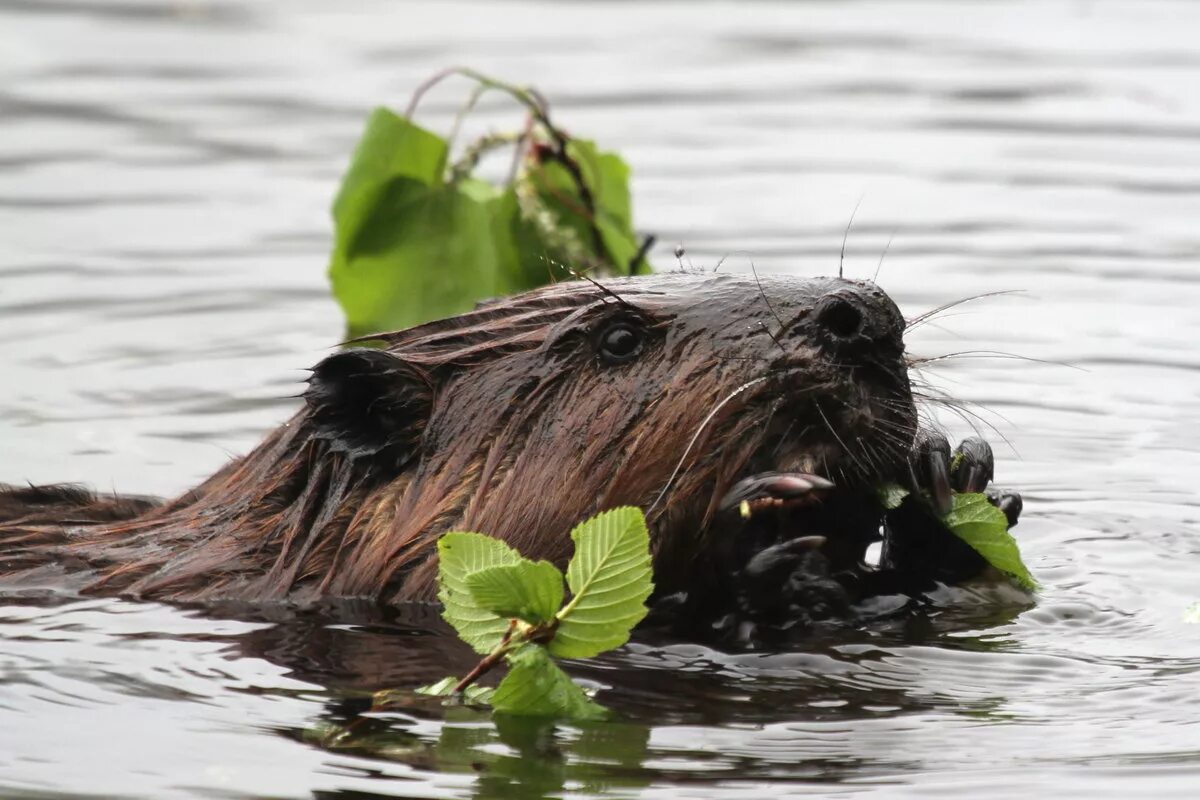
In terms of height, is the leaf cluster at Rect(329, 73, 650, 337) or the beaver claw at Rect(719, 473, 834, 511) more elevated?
the leaf cluster at Rect(329, 73, 650, 337)

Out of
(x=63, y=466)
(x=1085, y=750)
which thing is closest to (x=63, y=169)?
(x=63, y=466)

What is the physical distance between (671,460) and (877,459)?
407mm

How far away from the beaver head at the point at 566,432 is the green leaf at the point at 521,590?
1.42 ft

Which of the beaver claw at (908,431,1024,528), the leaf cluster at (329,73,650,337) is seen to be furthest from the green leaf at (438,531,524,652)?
the leaf cluster at (329,73,650,337)

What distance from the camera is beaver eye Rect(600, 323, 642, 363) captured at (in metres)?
4.91

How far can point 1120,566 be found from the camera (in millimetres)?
5574

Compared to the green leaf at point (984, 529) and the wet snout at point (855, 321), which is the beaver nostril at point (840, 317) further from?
the green leaf at point (984, 529)

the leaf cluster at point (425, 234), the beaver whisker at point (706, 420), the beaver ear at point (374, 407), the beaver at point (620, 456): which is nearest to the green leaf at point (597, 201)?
the leaf cluster at point (425, 234)

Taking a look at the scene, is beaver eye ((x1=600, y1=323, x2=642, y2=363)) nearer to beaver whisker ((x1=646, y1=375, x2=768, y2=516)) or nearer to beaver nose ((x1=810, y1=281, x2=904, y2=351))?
beaver whisker ((x1=646, y1=375, x2=768, y2=516))

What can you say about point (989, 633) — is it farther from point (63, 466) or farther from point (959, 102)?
point (959, 102)

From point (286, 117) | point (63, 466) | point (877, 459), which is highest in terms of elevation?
point (286, 117)

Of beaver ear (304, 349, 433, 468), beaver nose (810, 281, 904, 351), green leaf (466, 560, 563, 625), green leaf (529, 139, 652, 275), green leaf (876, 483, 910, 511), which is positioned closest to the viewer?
green leaf (466, 560, 563, 625)

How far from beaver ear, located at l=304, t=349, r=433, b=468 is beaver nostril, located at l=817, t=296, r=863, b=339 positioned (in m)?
0.88

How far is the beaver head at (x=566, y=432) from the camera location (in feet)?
15.4
